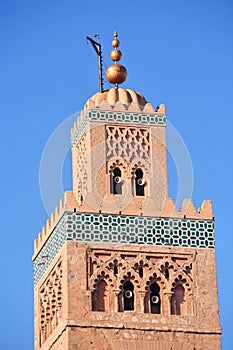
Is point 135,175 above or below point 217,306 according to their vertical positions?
above

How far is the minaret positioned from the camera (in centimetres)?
2950

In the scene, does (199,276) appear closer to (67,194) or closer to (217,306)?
(217,306)

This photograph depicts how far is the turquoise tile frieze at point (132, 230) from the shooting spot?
29.8 metres

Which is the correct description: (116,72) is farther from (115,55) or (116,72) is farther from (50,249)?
(50,249)

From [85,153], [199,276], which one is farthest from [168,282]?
[85,153]

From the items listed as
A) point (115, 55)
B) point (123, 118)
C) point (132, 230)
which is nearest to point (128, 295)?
point (132, 230)

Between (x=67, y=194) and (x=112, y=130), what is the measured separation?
1.76 meters

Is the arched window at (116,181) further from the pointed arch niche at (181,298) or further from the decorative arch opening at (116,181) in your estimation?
the pointed arch niche at (181,298)

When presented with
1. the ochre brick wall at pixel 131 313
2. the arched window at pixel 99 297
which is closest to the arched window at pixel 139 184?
the ochre brick wall at pixel 131 313

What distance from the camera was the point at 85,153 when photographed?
31.2 meters

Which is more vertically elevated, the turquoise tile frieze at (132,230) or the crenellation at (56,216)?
the crenellation at (56,216)

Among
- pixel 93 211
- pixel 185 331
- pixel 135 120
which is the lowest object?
pixel 185 331

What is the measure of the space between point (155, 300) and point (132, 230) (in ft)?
4.19

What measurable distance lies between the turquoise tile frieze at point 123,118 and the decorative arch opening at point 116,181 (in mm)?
910
